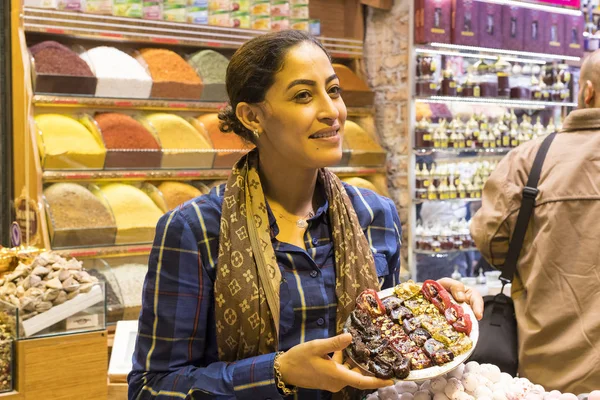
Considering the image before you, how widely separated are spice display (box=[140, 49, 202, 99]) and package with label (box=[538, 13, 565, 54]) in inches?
115

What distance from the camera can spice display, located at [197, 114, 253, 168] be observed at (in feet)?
15.3

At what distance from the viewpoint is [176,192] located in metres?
4.58

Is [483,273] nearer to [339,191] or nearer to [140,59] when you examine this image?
[140,59]

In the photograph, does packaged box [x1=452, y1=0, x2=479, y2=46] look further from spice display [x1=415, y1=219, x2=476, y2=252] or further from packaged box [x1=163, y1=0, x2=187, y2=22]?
packaged box [x1=163, y1=0, x2=187, y2=22]

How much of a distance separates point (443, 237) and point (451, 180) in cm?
42

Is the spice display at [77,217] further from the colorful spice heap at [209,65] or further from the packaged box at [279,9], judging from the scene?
the packaged box at [279,9]

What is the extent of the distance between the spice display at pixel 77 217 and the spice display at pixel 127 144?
9.5 inches

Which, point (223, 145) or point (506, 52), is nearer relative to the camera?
point (223, 145)

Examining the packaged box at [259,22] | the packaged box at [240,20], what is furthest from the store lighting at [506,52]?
the packaged box at [240,20]

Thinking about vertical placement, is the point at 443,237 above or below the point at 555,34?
below

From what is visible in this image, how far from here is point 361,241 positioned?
1662mm

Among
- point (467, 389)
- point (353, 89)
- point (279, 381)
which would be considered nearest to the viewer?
point (279, 381)

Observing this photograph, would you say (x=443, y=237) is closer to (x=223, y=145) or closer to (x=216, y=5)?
(x=223, y=145)

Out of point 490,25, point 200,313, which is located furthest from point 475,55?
point 200,313
